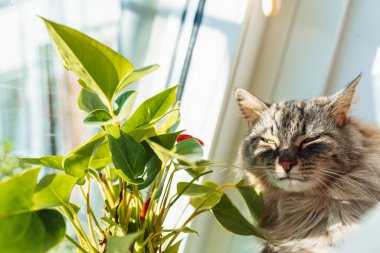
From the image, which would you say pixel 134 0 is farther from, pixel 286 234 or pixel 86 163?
pixel 286 234

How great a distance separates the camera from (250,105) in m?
1.30

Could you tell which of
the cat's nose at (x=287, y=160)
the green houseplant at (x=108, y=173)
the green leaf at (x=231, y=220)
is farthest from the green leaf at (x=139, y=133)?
the cat's nose at (x=287, y=160)

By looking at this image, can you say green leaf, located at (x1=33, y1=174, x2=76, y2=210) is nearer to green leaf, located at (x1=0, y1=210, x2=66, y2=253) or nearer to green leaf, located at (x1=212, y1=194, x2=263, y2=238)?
green leaf, located at (x1=0, y1=210, x2=66, y2=253)

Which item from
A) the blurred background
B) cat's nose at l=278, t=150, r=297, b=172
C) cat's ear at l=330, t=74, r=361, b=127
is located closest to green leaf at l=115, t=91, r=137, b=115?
the blurred background

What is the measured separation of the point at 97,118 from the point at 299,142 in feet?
1.89

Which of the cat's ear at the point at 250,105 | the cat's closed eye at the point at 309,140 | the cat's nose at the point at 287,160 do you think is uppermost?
the cat's ear at the point at 250,105

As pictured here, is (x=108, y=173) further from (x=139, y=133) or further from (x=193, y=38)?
(x=193, y=38)

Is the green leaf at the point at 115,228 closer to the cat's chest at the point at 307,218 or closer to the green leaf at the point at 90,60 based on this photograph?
the green leaf at the point at 90,60

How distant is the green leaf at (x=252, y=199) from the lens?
1.06 metres

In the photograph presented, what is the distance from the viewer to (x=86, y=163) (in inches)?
32.0

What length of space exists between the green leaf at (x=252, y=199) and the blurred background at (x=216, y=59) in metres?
0.39

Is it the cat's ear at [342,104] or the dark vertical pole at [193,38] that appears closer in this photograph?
the cat's ear at [342,104]

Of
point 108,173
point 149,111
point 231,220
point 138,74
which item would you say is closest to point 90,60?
point 138,74

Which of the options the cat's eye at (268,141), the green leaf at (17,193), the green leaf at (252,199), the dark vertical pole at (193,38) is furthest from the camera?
the dark vertical pole at (193,38)
